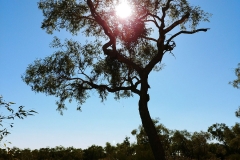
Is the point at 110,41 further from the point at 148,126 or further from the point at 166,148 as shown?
the point at 166,148

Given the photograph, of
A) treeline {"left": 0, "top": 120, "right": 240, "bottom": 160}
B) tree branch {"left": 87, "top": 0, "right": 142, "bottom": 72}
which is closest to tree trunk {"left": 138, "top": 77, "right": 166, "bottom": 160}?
tree branch {"left": 87, "top": 0, "right": 142, "bottom": 72}

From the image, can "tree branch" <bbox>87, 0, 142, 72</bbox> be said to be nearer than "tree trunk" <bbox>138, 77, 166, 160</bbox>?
No

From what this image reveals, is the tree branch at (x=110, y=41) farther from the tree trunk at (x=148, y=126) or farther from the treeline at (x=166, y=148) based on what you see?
the treeline at (x=166, y=148)

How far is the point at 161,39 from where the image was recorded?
1772cm

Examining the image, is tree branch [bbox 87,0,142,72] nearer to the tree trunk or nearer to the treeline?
the tree trunk

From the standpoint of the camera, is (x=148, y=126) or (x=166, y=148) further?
(x=166, y=148)

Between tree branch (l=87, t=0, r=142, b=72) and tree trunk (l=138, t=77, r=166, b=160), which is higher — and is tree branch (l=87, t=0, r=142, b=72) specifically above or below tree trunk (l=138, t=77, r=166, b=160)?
above

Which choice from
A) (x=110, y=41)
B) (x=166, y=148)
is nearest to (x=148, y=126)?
(x=110, y=41)

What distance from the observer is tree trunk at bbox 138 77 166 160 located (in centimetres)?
1433

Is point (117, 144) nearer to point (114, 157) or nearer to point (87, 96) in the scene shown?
point (114, 157)

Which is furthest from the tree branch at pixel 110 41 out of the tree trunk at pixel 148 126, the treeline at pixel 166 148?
the treeline at pixel 166 148

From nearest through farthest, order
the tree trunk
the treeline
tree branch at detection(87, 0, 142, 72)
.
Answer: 1. the tree trunk
2. tree branch at detection(87, 0, 142, 72)
3. the treeline

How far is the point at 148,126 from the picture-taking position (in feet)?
48.8

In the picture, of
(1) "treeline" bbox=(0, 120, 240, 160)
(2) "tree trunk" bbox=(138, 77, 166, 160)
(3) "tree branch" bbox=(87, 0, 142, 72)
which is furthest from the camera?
(1) "treeline" bbox=(0, 120, 240, 160)
